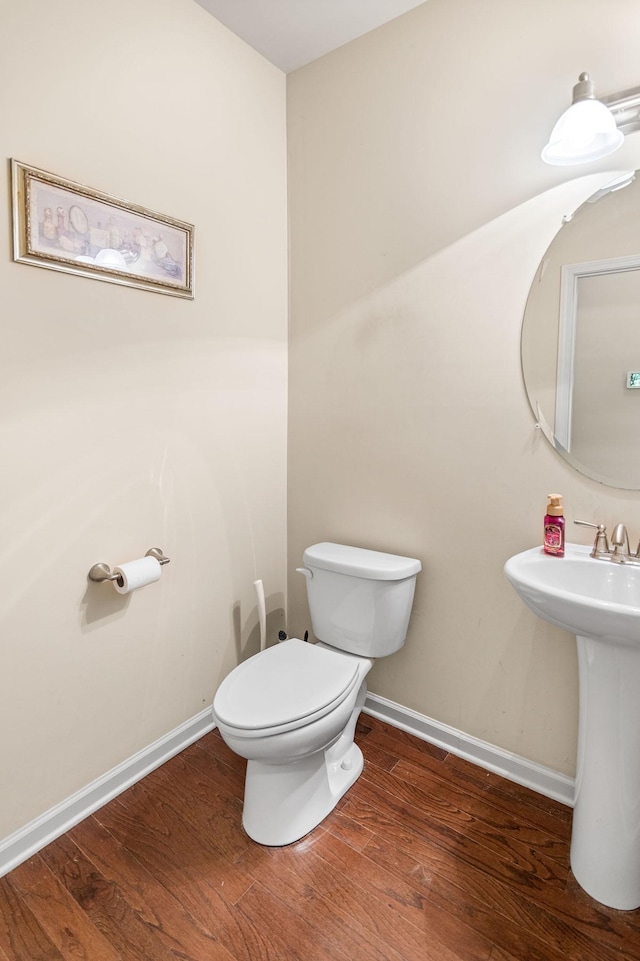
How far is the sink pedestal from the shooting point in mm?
1212

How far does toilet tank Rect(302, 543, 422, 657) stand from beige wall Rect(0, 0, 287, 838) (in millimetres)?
385

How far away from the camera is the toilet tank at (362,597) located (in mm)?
1715

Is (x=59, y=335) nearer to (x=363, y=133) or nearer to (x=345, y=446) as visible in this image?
(x=345, y=446)

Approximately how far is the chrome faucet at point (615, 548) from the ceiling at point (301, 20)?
1.76 meters

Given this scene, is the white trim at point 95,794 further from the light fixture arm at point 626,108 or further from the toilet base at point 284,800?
the light fixture arm at point 626,108

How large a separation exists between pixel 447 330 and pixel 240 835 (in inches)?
67.1

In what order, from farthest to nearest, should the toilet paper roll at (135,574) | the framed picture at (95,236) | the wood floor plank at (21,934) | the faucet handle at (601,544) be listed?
the toilet paper roll at (135,574) → the faucet handle at (601,544) → the framed picture at (95,236) → the wood floor plank at (21,934)

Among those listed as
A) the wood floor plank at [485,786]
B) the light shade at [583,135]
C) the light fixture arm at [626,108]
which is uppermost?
the light fixture arm at [626,108]

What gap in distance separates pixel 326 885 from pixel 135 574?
0.99 meters

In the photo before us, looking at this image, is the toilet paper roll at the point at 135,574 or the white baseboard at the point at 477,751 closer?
the toilet paper roll at the point at 135,574

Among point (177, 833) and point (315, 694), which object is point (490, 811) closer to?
point (315, 694)

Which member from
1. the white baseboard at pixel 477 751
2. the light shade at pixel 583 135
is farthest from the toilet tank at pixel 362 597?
the light shade at pixel 583 135

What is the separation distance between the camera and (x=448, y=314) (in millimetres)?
1680

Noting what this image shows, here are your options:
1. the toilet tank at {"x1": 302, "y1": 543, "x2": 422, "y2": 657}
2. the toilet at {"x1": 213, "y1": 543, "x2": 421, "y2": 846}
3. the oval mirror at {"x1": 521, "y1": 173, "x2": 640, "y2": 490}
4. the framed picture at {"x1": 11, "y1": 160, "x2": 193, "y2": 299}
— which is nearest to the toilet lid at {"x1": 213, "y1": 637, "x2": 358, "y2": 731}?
the toilet at {"x1": 213, "y1": 543, "x2": 421, "y2": 846}
